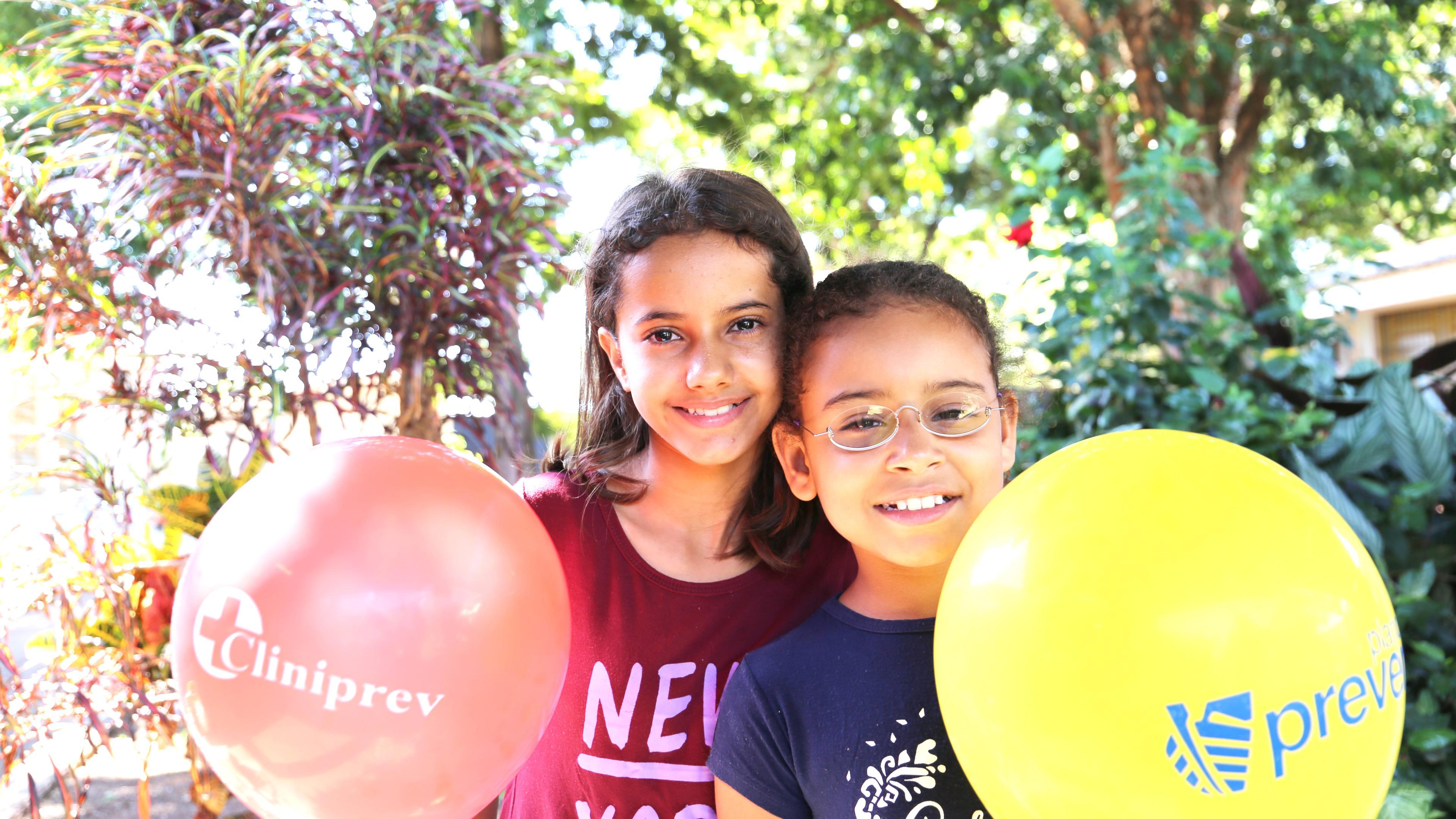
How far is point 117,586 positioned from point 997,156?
21.3 feet

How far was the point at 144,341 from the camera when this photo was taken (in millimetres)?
2090

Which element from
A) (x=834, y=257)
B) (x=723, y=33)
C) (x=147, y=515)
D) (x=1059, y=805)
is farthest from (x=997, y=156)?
(x=1059, y=805)

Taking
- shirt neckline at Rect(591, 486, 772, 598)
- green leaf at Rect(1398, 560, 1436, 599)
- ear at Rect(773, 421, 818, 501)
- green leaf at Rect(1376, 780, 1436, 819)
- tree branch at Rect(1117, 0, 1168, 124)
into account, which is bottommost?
green leaf at Rect(1376, 780, 1436, 819)

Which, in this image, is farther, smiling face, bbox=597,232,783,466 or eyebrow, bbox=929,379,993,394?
smiling face, bbox=597,232,783,466

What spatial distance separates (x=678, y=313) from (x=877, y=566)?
496 mm

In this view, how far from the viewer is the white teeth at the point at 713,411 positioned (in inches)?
59.9

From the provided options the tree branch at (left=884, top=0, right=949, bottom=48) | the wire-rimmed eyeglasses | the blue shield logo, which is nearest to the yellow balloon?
the blue shield logo

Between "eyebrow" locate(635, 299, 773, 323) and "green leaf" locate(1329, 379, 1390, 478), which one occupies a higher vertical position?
"eyebrow" locate(635, 299, 773, 323)

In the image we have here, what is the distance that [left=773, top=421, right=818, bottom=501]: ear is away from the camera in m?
1.52

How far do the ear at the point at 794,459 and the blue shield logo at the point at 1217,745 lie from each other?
2.20ft

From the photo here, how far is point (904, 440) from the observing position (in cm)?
135

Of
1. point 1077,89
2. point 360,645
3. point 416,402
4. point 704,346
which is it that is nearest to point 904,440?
point 704,346

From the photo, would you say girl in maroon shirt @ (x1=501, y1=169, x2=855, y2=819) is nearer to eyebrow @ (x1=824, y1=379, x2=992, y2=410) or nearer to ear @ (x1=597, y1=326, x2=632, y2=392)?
ear @ (x1=597, y1=326, x2=632, y2=392)

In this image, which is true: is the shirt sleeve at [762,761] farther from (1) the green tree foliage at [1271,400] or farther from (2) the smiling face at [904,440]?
(1) the green tree foliage at [1271,400]
